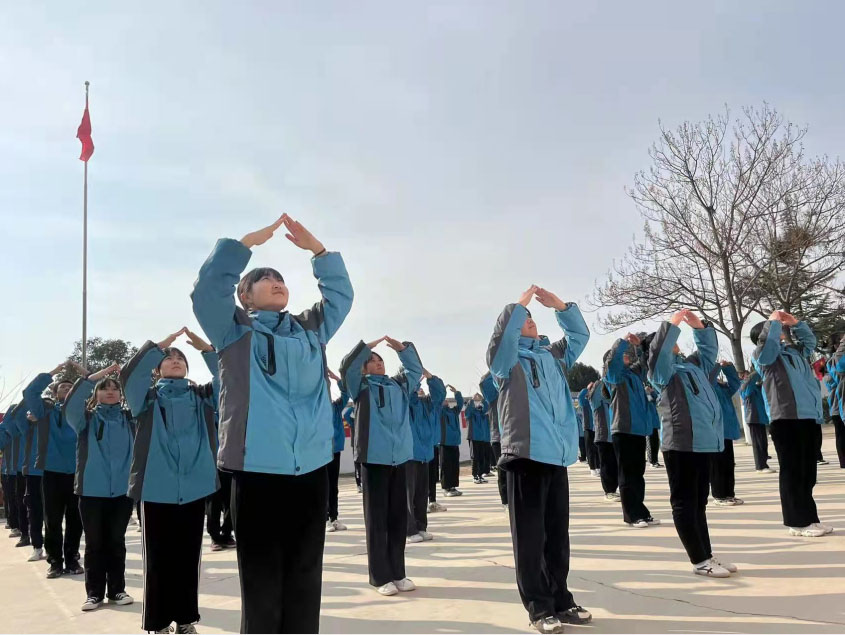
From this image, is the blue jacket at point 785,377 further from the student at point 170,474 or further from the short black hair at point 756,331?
the student at point 170,474

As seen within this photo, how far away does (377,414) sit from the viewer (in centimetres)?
607

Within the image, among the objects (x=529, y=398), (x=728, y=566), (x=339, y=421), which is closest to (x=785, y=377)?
(x=728, y=566)

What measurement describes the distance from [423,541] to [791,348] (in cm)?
452

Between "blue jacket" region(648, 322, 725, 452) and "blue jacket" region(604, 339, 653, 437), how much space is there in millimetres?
2156

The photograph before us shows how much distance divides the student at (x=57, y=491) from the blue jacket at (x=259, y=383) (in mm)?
5021

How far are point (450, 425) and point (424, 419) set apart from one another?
5.11m

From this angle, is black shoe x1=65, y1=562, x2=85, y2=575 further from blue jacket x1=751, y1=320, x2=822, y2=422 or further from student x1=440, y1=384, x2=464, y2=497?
student x1=440, y1=384, x2=464, y2=497

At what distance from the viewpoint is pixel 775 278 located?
19.7 m

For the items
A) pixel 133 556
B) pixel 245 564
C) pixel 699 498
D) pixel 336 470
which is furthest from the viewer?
pixel 336 470

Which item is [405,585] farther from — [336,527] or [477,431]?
[477,431]

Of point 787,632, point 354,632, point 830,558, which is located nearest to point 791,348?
point 830,558

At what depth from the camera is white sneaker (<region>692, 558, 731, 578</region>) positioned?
5.09 meters

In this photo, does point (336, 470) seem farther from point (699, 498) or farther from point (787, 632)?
point (787, 632)

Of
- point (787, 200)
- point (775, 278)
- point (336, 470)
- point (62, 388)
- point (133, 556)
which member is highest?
point (787, 200)
